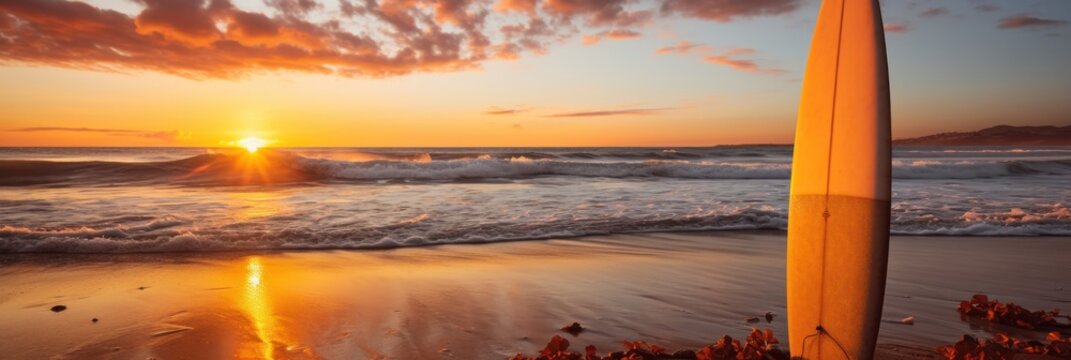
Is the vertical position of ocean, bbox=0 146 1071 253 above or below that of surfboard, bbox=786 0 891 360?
below

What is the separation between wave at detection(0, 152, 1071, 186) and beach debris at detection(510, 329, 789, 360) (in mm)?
13889

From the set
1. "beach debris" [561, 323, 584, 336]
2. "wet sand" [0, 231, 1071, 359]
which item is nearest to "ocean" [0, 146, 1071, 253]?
"wet sand" [0, 231, 1071, 359]

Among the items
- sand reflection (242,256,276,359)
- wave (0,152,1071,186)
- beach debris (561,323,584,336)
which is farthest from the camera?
wave (0,152,1071,186)

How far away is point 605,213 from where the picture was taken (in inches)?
333

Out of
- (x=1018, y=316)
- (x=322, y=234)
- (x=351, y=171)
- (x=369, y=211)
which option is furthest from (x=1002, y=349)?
(x=351, y=171)

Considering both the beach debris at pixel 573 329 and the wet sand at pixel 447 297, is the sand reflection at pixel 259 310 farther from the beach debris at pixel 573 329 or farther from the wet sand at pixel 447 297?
the beach debris at pixel 573 329

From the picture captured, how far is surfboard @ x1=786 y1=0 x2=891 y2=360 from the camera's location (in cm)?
225

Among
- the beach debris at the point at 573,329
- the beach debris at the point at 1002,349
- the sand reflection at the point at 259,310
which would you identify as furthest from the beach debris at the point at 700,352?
the sand reflection at the point at 259,310

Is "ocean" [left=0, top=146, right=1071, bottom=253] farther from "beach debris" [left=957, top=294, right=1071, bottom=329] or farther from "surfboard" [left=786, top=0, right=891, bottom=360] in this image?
"surfboard" [left=786, top=0, right=891, bottom=360]

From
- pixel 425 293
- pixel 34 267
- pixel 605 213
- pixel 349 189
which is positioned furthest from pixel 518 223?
pixel 349 189

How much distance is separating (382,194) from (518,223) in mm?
4912

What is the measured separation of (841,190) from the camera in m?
2.36

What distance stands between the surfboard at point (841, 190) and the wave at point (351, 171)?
14.5m

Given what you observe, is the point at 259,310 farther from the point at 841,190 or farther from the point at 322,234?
the point at 841,190
